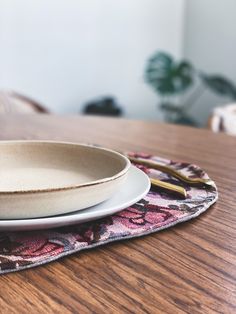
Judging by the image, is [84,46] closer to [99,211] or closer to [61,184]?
[61,184]

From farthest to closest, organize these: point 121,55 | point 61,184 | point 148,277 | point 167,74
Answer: point 121,55, point 167,74, point 61,184, point 148,277

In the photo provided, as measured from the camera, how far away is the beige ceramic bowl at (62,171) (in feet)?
1.36

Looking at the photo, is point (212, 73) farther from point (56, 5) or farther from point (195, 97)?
point (56, 5)

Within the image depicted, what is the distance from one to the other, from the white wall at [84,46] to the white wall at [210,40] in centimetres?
12

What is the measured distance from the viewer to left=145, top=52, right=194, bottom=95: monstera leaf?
320 cm

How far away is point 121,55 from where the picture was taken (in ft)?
10.9

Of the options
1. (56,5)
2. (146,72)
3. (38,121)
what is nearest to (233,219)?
(38,121)

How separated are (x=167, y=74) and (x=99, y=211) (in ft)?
9.44

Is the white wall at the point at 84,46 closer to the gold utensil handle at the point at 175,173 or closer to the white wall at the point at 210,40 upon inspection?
the white wall at the point at 210,40

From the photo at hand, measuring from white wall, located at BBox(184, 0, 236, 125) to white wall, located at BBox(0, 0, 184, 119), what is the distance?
0.40 ft

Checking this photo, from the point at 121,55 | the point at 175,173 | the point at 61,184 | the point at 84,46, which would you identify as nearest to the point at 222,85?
the point at 121,55

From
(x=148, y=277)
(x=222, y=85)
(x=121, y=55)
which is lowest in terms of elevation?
(x=222, y=85)

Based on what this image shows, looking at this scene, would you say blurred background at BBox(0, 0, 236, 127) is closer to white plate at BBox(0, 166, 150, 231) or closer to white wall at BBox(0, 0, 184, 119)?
white wall at BBox(0, 0, 184, 119)

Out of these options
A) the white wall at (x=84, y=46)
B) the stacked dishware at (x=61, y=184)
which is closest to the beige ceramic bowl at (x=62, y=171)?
the stacked dishware at (x=61, y=184)
